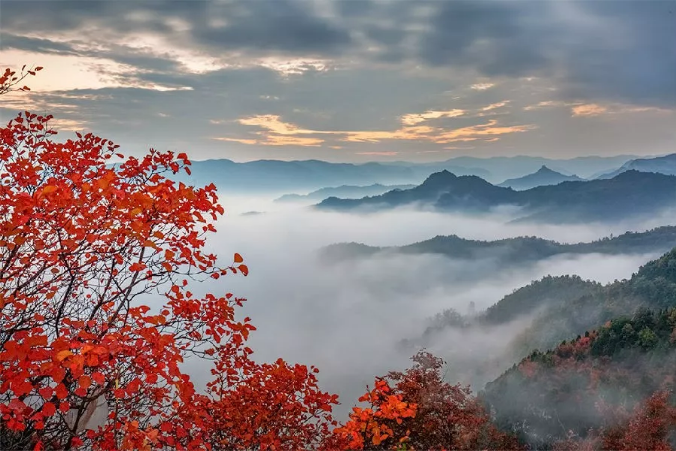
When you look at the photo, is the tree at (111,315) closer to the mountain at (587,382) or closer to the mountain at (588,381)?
the mountain at (588,381)

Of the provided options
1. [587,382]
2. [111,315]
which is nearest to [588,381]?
[587,382]

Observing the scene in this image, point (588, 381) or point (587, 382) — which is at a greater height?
point (588, 381)

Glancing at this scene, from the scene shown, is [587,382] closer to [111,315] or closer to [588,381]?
[588,381]

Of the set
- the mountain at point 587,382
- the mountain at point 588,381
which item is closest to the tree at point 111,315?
the mountain at point 588,381

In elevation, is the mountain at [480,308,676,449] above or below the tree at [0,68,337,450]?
below

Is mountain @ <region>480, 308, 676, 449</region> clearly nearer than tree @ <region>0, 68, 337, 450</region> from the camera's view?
No

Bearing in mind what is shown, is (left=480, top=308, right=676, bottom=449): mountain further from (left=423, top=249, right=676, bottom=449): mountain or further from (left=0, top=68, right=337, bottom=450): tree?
(left=0, top=68, right=337, bottom=450): tree

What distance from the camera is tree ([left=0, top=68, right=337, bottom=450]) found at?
6035 millimetres

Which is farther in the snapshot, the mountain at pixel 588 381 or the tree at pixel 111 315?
the mountain at pixel 588 381

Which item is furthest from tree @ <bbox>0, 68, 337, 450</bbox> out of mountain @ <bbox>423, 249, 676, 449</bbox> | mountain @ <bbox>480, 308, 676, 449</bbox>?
mountain @ <bbox>480, 308, 676, 449</bbox>

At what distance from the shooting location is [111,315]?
9.07 metres

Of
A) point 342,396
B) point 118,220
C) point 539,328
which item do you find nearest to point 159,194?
point 118,220

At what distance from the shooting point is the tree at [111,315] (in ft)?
19.8

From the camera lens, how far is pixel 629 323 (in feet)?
276
